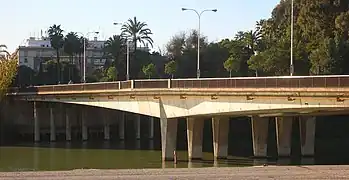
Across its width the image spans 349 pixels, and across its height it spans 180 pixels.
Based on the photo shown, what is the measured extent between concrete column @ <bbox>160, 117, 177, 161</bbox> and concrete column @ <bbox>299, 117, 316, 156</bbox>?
1243cm

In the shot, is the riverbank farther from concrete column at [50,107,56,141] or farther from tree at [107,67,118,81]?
tree at [107,67,118,81]

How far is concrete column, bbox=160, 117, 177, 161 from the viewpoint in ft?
179

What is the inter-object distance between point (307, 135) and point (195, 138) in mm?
11019

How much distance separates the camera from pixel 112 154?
63875mm

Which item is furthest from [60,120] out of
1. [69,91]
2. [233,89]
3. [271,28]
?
[233,89]

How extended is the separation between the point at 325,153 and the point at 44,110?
4418 centimetres

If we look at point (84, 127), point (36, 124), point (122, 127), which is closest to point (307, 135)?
point (122, 127)

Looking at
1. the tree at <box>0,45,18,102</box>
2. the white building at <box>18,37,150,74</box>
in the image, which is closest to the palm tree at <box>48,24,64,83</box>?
the white building at <box>18,37,150,74</box>

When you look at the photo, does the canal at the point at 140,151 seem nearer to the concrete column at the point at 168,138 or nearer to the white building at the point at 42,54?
the concrete column at the point at 168,138

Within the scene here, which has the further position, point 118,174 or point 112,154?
point 112,154

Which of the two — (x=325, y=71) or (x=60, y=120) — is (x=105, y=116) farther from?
(x=325, y=71)

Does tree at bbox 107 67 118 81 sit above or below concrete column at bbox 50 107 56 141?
above

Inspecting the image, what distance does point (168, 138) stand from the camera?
55.0m

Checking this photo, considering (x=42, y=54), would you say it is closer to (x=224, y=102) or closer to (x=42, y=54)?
(x=42, y=54)
